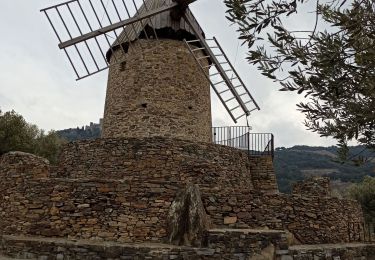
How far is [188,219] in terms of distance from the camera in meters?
8.22

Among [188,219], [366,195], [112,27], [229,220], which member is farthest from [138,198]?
[366,195]

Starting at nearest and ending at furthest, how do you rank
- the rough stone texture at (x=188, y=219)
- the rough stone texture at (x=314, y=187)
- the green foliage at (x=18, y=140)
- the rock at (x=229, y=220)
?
1. the rough stone texture at (x=188, y=219)
2. the rock at (x=229, y=220)
3. the rough stone texture at (x=314, y=187)
4. the green foliage at (x=18, y=140)

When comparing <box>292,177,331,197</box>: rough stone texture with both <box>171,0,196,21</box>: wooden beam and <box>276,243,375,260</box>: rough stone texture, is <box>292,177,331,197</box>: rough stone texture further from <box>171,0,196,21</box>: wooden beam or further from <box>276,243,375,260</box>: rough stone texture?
<box>171,0,196,21</box>: wooden beam

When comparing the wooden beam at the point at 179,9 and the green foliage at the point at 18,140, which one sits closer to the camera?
the wooden beam at the point at 179,9

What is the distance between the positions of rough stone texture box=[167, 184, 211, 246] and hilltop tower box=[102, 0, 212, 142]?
3691 mm

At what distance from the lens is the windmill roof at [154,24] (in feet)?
41.7

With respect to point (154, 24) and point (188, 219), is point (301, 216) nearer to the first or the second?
point (188, 219)

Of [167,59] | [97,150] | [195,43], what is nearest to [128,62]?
[167,59]

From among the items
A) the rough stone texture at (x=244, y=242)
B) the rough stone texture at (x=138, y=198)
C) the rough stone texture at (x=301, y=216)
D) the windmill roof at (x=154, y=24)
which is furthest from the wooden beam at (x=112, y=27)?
the rough stone texture at (x=244, y=242)

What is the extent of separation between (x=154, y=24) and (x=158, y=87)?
191 centimetres

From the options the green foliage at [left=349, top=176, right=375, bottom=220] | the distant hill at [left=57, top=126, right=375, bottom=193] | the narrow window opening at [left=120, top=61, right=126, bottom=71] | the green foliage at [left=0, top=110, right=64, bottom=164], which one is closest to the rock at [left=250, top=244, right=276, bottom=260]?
the narrow window opening at [left=120, top=61, right=126, bottom=71]

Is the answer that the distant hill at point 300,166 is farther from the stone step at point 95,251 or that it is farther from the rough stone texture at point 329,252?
the stone step at point 95,251

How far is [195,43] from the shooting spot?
13.4 m

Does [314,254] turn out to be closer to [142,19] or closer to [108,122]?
[108,122]
